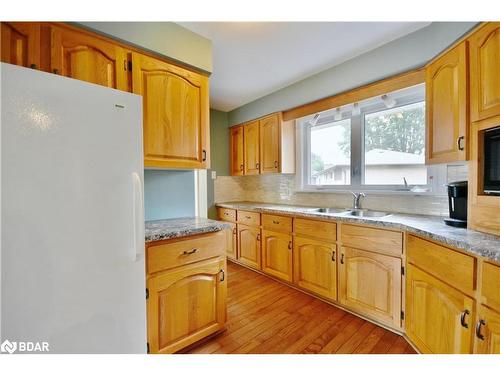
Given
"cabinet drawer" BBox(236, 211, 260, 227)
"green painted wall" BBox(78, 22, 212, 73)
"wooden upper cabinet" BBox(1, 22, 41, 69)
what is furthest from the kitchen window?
"wooden upper cabinet" BBox(1, 22, 41, 69)

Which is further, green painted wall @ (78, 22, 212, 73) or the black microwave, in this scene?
green painted wall @ (78, 22, 212, 73)

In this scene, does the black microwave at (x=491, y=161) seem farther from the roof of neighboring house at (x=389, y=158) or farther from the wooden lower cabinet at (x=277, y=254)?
the wooden lower cabinet at (x=277, y=254)

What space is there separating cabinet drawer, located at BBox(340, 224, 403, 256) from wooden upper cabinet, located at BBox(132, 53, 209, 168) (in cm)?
132

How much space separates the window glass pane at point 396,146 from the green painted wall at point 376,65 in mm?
448

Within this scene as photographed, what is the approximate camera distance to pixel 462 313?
106 centimetres

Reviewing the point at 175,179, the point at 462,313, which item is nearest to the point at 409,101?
the point at 462,313

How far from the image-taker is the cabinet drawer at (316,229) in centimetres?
194

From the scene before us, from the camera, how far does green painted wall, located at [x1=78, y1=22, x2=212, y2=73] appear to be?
1.34m

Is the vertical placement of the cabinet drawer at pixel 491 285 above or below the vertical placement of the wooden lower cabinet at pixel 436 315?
above

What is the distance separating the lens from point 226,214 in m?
3.17

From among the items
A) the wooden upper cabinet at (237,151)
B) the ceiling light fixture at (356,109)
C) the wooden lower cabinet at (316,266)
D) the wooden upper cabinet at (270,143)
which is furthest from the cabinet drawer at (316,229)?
the wooden upper cabinet at (237,151)

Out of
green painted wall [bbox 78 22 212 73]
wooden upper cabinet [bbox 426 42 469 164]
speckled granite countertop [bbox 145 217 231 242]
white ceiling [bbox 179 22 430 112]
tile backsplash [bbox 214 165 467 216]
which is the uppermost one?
white ceiling [bbox 179 22 430 112]

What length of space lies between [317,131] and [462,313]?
222 centimetres

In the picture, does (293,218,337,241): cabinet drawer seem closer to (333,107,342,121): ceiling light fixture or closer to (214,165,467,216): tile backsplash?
(214,165,467,216): tile backsplash
